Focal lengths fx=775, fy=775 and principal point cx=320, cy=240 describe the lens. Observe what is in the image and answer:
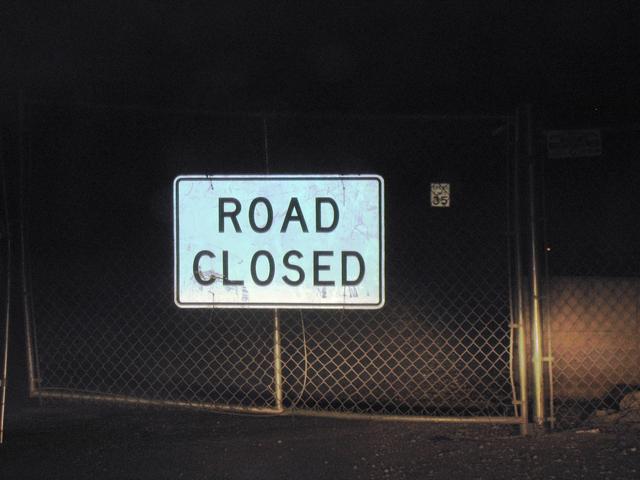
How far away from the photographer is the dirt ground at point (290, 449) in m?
4.15

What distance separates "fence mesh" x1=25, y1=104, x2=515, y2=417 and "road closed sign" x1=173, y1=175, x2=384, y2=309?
202 centimetres

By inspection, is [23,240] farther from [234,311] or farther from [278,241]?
[234,311]

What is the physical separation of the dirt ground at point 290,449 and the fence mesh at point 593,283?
60 cm

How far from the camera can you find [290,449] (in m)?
4.54

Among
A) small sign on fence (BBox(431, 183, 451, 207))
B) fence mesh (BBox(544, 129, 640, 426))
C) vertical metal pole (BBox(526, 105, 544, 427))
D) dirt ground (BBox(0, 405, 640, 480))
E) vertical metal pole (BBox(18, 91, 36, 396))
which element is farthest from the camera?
small sign on fence (BBox(431, 183, 451, 207))

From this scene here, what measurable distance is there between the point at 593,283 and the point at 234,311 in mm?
3214

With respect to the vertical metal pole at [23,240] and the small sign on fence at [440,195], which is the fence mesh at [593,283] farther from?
the vertical metal pole at [23,240]

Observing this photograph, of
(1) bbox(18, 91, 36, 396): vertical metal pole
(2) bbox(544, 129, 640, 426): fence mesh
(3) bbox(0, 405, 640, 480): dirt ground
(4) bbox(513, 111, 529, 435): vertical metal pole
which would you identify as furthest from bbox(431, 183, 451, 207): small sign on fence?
(1) bbox(18, 91, 36, 396): vertical metal pole

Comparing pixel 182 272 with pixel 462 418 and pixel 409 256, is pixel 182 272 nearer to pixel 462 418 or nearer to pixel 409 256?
pixel 462 418

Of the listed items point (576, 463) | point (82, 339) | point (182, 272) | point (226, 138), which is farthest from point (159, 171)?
point (576, 463)

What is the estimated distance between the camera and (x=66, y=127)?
760 cm

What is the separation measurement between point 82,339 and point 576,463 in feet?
15.2

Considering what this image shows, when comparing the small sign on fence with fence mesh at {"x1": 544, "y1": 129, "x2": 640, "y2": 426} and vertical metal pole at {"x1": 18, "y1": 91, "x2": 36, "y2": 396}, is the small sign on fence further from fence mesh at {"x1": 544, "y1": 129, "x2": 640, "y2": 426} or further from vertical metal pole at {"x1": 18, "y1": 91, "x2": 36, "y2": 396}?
vertical metal pole at {"x1": 18, "y1": 91, "x2": 36, "y2": 396}

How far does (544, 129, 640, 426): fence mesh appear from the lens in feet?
18.7
